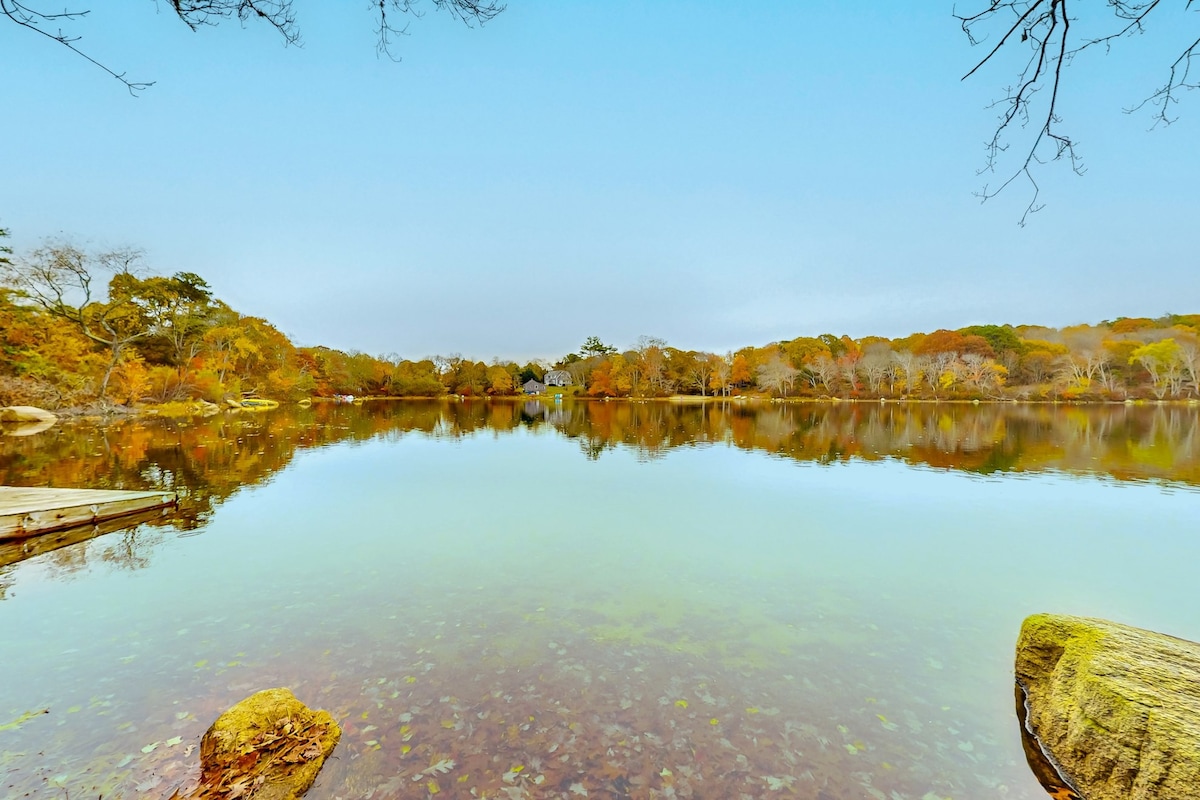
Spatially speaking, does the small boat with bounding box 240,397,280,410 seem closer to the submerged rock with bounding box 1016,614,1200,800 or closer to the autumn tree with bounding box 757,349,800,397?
the submerged rock with bounding box 1016,614,1200,800

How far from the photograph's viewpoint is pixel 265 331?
62969 millimetres

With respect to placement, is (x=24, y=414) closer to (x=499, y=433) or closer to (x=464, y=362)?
(x=499, y=433)

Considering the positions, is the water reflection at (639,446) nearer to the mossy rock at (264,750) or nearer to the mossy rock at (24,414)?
the mossy rock at (24,414)

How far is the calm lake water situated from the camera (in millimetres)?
3672

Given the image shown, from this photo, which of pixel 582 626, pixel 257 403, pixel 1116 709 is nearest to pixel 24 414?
pixel 257 403

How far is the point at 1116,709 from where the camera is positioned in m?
3.29

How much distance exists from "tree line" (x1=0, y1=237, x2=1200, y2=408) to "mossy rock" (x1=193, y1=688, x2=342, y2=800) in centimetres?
3608

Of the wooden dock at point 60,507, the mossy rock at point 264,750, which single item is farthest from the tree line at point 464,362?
the mossy rock at point 264,750

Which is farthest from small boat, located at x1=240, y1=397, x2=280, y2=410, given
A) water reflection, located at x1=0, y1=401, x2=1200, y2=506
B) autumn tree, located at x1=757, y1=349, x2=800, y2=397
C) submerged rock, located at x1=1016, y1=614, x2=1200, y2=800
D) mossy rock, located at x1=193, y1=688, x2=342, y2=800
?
autumn tree, located at x1=757, y1=349, x2=800, y2=397

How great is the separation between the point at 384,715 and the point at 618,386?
81705mm

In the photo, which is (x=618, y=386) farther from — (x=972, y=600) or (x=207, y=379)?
(x=972, y=600)

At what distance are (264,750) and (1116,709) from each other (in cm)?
579

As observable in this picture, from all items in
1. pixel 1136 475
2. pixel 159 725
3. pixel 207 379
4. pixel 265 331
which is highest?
pixel 265 331

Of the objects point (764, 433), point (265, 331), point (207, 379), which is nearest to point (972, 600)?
point (764, 433)
